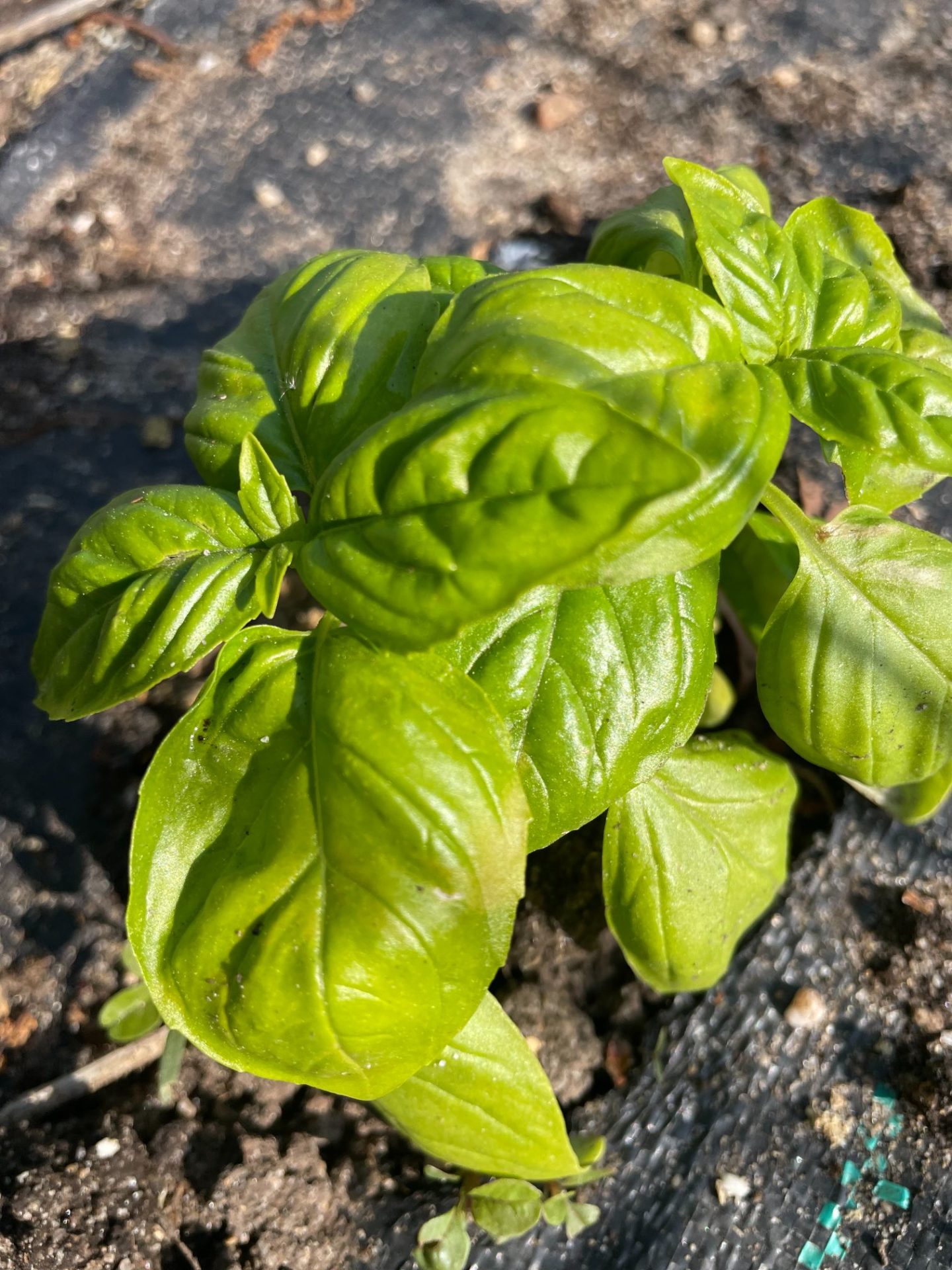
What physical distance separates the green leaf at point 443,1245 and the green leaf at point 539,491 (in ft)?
3.04

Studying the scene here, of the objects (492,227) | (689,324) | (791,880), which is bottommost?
(791,880)

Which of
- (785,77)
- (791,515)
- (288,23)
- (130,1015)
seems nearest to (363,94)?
(288,23)

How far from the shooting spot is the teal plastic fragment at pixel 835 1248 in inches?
54.1

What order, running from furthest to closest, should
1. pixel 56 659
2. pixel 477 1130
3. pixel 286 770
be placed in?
pixel 477 1130, pixel 56 659, pixel 286 770

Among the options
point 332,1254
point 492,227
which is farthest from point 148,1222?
point 492,227

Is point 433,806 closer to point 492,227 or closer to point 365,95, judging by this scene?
point 492,227

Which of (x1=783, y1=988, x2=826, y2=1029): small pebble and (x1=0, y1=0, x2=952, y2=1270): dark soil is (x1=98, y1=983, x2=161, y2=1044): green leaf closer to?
(x1=0, y1=0, x2=952, y2=1270): dark soil

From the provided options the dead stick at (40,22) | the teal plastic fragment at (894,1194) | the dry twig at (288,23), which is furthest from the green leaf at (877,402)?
the dead stick at (40,22)

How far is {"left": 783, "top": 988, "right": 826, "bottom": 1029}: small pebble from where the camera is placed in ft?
5.05

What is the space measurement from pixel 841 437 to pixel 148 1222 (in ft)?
4.41

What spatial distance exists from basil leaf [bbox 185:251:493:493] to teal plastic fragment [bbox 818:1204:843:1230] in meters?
1.20

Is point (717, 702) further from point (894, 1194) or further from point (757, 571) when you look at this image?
point (894, 1194)

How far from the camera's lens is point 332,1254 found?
141 cm

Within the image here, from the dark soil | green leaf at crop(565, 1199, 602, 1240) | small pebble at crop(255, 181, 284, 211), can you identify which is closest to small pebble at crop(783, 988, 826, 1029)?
the dark soil
